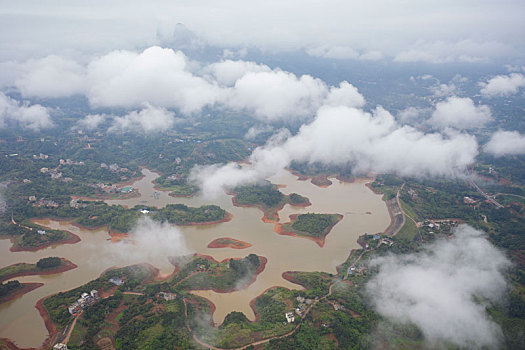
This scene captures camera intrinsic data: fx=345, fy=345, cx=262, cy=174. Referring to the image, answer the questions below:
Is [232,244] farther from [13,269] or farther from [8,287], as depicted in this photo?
[13,269]

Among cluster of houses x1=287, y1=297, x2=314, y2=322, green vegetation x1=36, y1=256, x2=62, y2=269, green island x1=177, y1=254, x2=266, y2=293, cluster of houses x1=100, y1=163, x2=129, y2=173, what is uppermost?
cluster of houses x1=287, y1=297, x2=314, y2=322

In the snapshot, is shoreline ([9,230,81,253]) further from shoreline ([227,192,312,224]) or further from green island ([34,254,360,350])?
shoreline ([227,192,312,224])

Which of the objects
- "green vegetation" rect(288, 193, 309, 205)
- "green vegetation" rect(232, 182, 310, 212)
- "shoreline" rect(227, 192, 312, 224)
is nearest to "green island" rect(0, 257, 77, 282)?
"shoreline" rect(227, 192, 312, 224)

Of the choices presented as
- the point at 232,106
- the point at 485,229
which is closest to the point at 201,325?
the point at 485,229

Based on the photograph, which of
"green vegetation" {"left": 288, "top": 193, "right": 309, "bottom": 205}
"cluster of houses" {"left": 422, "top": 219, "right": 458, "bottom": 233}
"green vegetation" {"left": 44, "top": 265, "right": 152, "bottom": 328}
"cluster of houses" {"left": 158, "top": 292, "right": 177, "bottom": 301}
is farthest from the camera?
"green vegetation" {"left": 288, "top": 193, "right": 309, "bottom": 205}

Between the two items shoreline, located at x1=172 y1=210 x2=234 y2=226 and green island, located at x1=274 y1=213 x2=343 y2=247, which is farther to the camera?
shoreline, located at x1=172 y1=210 x2=234 y2=226

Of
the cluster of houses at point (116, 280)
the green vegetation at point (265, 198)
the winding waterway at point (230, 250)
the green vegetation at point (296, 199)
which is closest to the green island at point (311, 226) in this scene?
the winding waterway at point (230, 250)

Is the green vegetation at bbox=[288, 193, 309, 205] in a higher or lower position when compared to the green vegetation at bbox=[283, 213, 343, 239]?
lower
